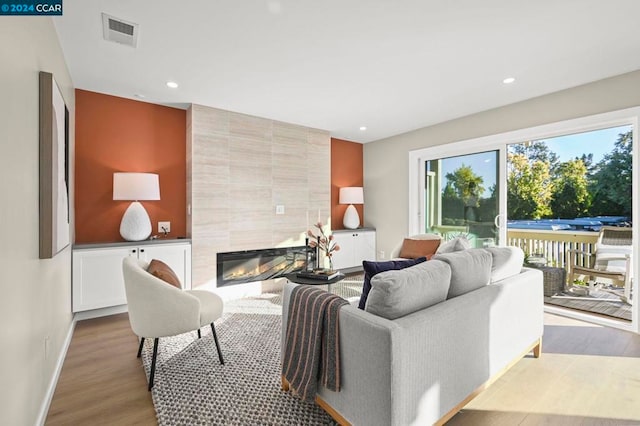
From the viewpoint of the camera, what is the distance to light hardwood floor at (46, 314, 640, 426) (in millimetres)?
1765

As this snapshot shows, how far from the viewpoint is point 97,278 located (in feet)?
10.4

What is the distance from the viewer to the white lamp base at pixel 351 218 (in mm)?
5488

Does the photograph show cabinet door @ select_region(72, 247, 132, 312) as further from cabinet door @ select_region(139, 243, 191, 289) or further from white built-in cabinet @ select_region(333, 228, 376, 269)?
white built-in cabinet @ select_region(333, 228, 376, 269)

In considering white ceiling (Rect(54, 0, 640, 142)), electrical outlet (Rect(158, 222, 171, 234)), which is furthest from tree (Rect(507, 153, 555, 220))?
electrical outlet (Rect(158, 222, 171, 234))

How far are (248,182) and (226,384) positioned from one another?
2.65 meters

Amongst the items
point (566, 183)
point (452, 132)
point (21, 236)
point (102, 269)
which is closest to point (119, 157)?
point (102, 269)

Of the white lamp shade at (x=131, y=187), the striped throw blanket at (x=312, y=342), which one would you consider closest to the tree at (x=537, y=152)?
the striped throw blanket at (x=312, y=342)

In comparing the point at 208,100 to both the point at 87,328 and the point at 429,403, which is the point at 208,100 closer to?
the point at 87,328

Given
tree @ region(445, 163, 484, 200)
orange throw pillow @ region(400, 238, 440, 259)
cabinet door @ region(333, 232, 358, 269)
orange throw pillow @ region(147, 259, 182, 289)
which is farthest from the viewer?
cabinet door @ region(333, 232, 358, 269)

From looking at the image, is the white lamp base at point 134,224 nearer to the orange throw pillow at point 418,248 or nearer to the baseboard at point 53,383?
the baseboard at point 53,383

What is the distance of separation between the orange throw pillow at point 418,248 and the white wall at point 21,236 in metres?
3.73

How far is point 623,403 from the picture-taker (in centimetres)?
188

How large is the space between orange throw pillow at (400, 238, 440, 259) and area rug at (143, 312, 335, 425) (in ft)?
7.06

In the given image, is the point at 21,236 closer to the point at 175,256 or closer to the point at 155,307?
the point at 155,307
